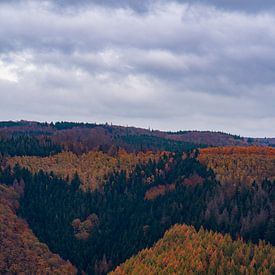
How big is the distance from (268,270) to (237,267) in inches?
439

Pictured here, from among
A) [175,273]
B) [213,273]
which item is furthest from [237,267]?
[175,273]

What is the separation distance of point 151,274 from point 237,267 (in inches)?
1267

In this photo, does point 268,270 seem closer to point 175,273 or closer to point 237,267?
point 237,267

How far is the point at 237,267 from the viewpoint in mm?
195750

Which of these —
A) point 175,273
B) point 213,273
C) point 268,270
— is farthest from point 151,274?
point 268,270

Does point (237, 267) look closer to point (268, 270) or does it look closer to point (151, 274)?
point (268, 270)

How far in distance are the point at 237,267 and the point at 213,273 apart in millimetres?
9267

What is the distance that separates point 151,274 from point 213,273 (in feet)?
76.4

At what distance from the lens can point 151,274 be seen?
19975 cm

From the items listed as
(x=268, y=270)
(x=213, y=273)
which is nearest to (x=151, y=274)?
(x=213, y=273)

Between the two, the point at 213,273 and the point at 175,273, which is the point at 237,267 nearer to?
the point at 213,273

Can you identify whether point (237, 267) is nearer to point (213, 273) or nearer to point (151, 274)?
point (213, 273)

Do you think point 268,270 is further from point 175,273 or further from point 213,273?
point 175,273

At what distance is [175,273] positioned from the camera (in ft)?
650
